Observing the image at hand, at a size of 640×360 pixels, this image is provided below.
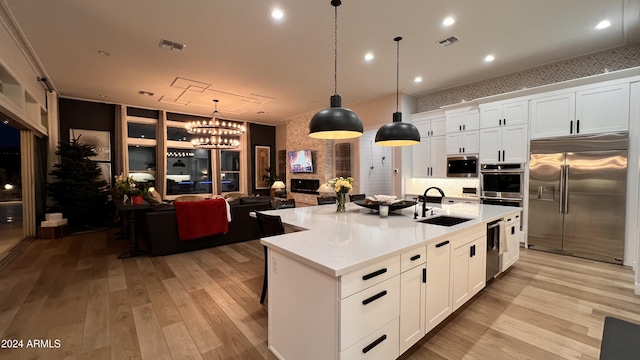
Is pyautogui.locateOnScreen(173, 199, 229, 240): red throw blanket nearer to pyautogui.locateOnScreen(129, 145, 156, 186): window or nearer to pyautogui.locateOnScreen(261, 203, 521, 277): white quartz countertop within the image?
pyautogui.locateOnScreen(261, 203, 521, 277): white quartz countertop

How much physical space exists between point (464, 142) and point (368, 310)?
15.7ft

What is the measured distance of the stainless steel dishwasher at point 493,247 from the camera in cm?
285

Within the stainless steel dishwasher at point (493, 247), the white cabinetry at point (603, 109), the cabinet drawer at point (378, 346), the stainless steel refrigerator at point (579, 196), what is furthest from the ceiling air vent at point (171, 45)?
the white cabinetry at point (603, 109)

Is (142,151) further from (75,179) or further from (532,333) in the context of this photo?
(532,333)

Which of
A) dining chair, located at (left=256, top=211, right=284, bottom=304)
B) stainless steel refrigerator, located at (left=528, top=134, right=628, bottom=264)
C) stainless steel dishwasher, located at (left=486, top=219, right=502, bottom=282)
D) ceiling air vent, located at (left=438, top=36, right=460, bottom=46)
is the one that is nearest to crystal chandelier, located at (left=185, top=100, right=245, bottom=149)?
dining chair, located at (left=256, top=211, right=284, bottom=304)

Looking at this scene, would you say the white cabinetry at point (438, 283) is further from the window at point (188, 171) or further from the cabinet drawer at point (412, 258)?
the window at point (188, 171)

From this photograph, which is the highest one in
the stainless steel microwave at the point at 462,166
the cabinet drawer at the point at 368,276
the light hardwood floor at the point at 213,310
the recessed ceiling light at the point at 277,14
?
the recessed ceiling light at the point at 277,14

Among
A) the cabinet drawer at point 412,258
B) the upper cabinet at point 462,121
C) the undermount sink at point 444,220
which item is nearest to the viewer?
the cabinet drawer at point 412,258

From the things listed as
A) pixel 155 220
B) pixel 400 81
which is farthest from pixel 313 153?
pixel 155 220

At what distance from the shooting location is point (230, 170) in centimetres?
936

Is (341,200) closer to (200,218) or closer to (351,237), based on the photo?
(351,237)

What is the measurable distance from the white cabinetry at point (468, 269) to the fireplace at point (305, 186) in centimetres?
584

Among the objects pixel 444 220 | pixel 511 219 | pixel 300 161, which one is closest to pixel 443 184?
pixel 511 219

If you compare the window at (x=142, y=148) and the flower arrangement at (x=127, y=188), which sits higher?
the window at (x=142, y=148)
